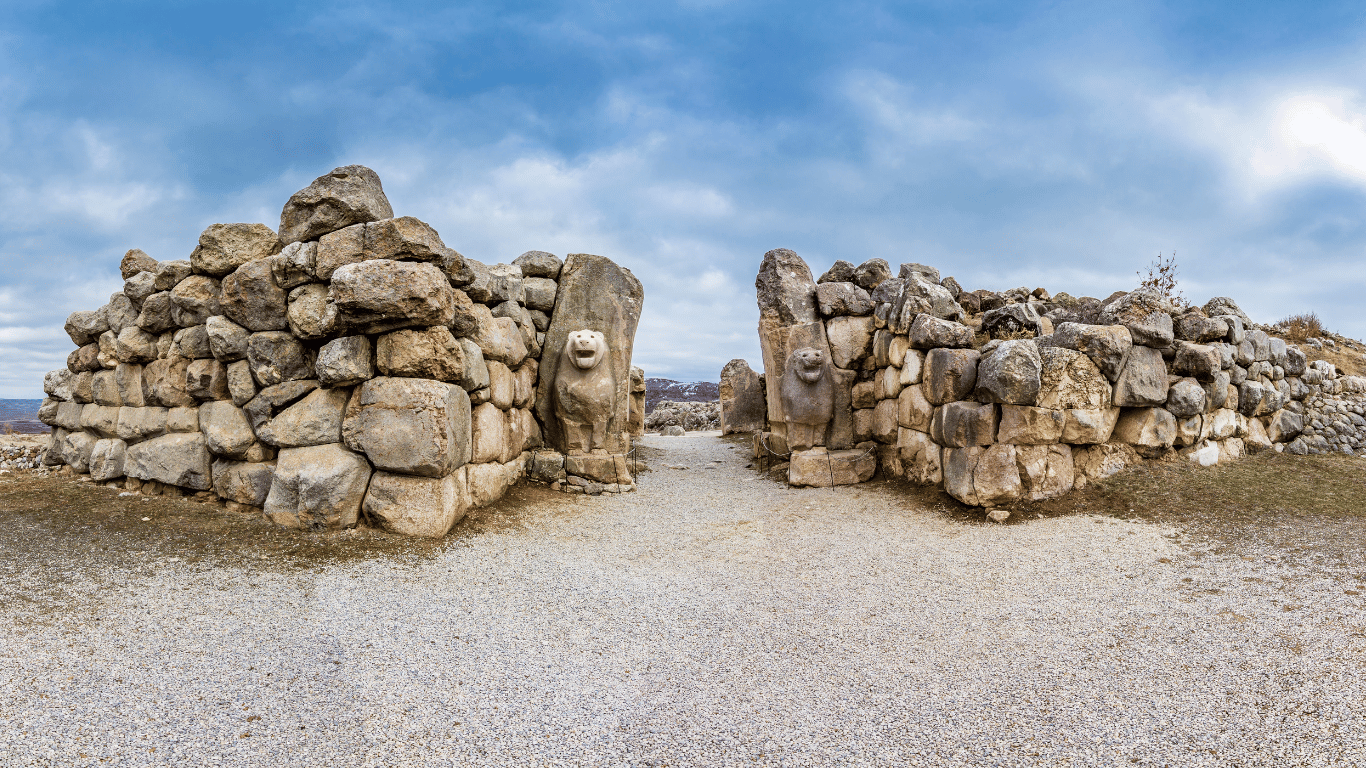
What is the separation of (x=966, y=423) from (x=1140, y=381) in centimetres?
174

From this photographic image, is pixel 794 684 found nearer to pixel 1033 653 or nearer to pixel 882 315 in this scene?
pixel 1033 653

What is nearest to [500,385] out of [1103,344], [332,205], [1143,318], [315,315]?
[315,315]

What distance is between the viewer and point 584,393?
7.89 m

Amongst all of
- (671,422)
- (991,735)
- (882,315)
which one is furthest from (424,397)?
(671,422)

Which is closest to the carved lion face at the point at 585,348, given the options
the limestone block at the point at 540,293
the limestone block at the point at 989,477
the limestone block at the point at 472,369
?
the limestone block at the point at 540,293

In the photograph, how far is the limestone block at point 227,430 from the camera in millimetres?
6000

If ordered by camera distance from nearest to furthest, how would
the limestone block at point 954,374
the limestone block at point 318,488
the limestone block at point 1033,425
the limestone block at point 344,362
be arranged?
the limestone block at point 318,488, the limestone block at point 344,362, the limestone block at point 1033,425, the limestone block at point 954,374

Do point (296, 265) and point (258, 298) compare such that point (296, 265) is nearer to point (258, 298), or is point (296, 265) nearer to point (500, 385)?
point (258, 298)

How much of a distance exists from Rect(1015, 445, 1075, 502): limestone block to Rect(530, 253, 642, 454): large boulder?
461cm

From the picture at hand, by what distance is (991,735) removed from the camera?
2838 millimetres

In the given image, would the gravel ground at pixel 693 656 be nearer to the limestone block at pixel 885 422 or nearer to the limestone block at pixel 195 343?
the limestone block at pixel 195 343

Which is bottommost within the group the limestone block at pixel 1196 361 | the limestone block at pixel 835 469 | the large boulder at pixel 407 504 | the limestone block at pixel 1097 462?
the large boulder at pixel 407 504

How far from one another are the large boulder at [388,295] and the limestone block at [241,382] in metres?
1.32

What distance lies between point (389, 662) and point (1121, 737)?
138 inches
